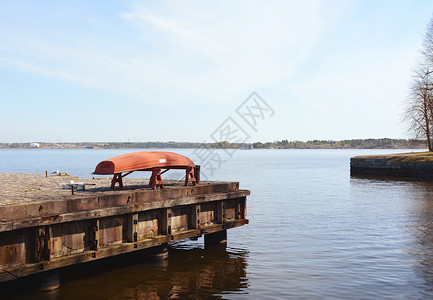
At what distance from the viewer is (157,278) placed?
1412cm

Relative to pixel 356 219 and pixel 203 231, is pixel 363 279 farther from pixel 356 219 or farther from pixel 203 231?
pixel 356 219

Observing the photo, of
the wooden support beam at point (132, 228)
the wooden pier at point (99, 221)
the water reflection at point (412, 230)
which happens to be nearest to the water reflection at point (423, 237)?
the water reflection at point (412, 230)

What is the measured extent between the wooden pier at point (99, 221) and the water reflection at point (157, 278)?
101 cm

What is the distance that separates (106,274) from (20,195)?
4018 mm

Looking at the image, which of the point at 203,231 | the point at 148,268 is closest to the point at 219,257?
the point at 203,231

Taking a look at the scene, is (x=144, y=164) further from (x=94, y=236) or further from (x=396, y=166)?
(x=396, y=166)

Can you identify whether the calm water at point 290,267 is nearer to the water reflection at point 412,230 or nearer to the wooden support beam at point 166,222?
the water reflection at point 412,230

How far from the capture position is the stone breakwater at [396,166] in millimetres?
59062

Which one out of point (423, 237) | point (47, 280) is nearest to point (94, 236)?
point (47, 280)

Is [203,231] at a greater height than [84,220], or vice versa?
[84,220]

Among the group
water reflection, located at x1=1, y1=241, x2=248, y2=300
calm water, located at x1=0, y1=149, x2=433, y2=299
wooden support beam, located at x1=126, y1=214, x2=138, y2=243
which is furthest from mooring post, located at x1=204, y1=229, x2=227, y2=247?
wooden support beam, located at x1=126, y1=214, x2=138, y2=243

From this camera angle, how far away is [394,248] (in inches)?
738

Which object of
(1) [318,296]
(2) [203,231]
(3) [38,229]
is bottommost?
(1) [318,296]

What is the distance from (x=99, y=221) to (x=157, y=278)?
302 centimetres
